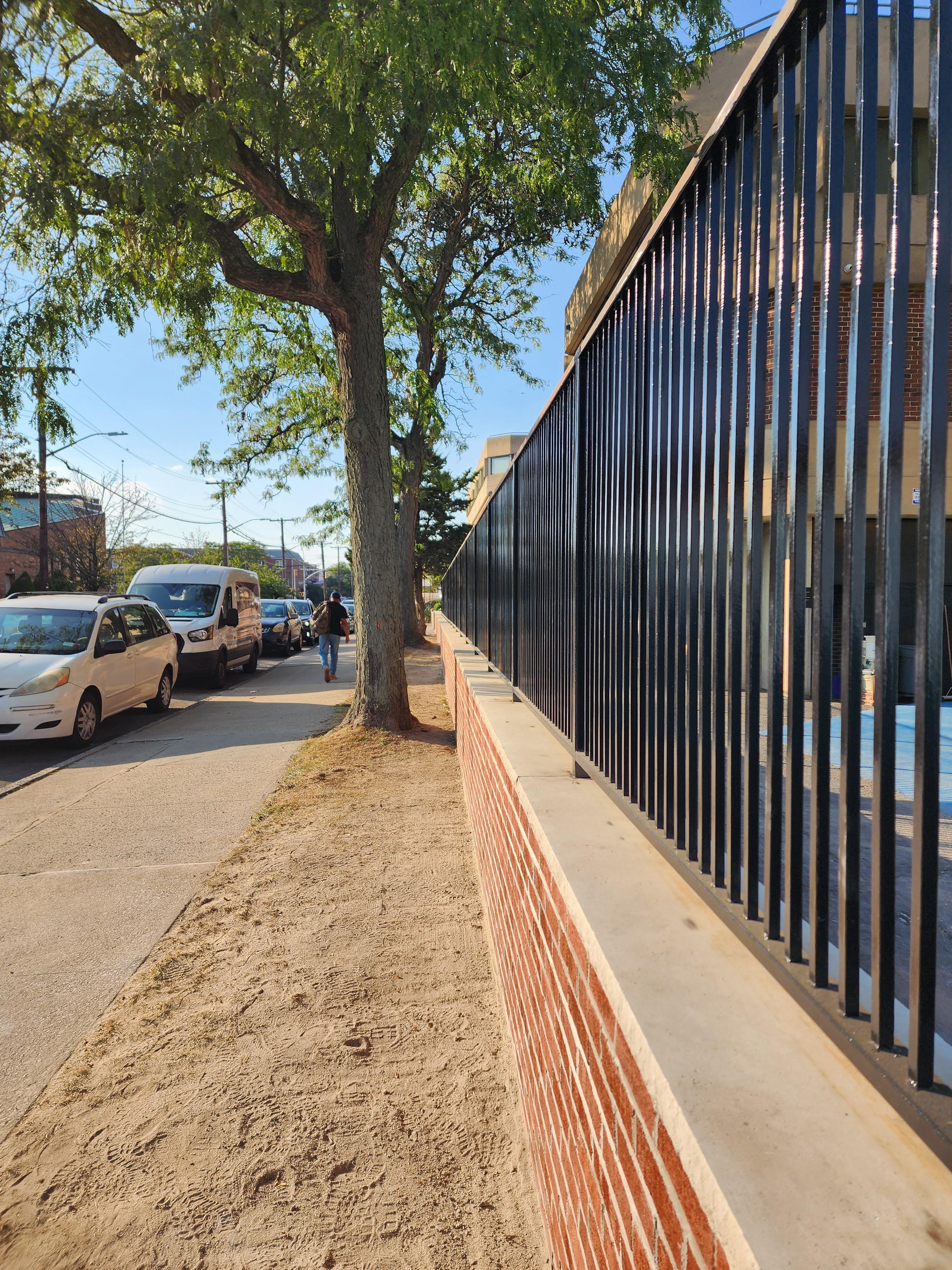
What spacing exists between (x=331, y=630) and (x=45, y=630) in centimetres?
573

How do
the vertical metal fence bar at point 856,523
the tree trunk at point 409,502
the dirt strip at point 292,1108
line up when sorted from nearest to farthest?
the vertical metal fence bar at point 856,523 → the dirt strip at point 292,1108 → the tree trunk at point 409,502

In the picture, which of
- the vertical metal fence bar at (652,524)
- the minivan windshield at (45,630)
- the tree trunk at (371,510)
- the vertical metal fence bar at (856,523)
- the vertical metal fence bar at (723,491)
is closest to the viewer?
the vertical metal fence bar at (856,523)

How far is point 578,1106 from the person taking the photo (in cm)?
191

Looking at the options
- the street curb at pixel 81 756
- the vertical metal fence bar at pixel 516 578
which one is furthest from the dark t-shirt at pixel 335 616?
the vertical metal fence bar at pixel 516 578

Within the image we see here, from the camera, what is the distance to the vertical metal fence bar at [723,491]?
1721mm

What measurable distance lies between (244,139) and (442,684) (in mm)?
9380

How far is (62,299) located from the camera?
987 centimetres

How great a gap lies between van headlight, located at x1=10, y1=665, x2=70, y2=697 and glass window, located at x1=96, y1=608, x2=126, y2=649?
0.89 meters

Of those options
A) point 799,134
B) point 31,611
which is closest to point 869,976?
point 799,134

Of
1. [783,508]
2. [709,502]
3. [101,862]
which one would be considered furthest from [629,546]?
[101,862]

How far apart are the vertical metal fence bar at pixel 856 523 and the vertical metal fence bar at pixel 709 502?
21.3 inches

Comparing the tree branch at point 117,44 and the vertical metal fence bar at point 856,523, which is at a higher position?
the tree branch at point 117,44

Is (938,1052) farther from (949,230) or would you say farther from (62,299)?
(62,299)

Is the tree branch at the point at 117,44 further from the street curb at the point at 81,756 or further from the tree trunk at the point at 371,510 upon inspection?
the street curb at the point at 81,756
